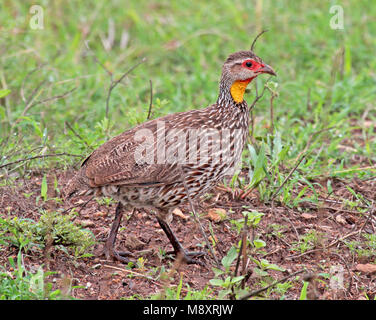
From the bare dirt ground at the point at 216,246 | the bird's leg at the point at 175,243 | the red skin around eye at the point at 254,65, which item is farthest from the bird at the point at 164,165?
the red skin around eye at the point at 254,65

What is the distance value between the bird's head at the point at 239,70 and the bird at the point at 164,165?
284 millimetres

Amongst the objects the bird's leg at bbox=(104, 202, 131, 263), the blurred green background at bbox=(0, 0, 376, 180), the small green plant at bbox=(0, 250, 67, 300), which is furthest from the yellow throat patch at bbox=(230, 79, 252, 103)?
the small green plant at bbox=(0, 250, 67, 300)

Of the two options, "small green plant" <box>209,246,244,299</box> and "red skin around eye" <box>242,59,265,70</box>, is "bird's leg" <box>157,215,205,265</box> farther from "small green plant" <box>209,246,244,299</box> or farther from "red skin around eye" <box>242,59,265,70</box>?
"red skin around eye" <box>242,59,265,70</box>

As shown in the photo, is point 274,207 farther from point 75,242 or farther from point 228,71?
point 75,242

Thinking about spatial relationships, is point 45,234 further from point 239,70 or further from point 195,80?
point 195,80

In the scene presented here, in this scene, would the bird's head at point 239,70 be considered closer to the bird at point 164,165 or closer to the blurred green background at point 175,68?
the bird at point 164,165

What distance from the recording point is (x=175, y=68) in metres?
8.84

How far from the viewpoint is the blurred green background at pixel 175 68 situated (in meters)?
6.71

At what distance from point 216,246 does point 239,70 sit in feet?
5.12

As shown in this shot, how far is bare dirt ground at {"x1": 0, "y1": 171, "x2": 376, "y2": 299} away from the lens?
15.4 ft

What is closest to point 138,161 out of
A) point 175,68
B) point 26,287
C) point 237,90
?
point 237,90

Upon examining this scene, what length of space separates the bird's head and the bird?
28cm
